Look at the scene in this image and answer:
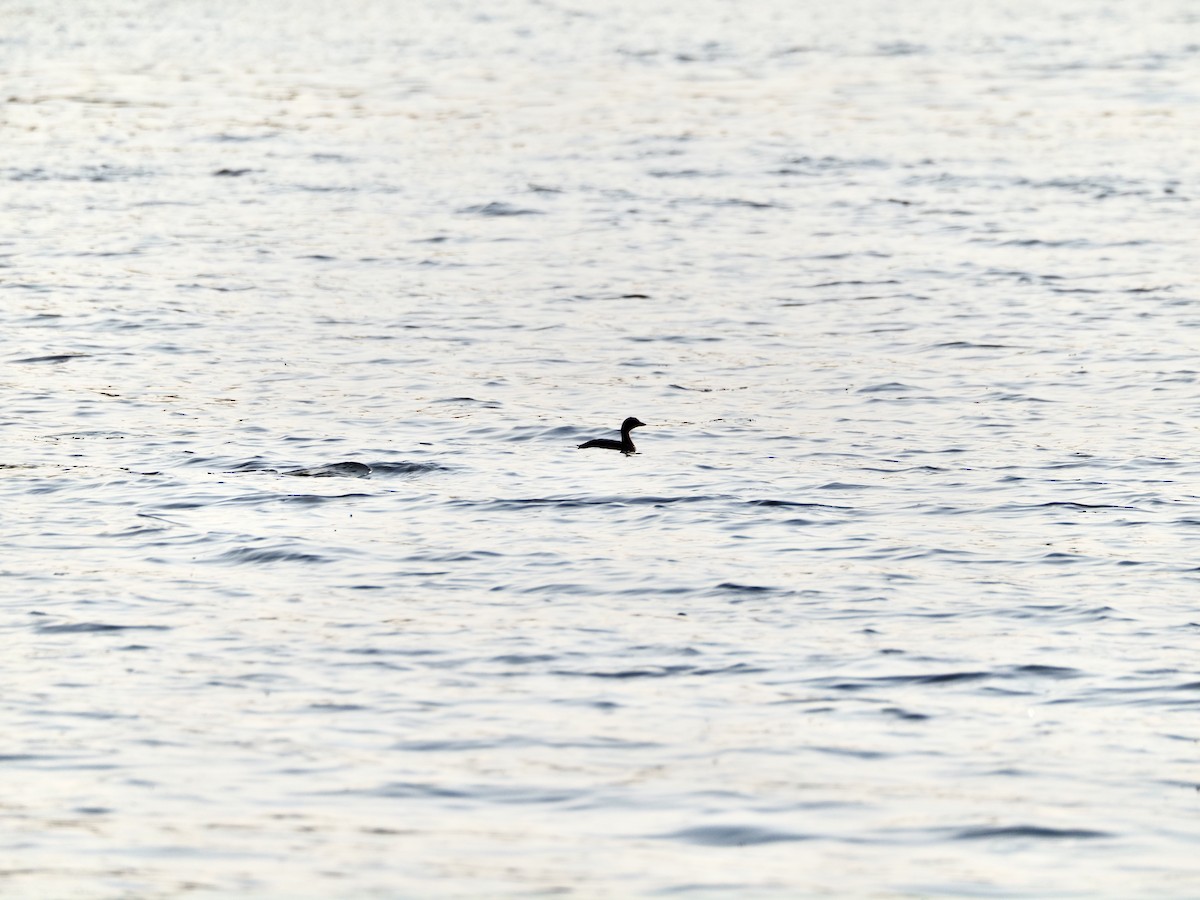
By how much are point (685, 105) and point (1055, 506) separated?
101 feet

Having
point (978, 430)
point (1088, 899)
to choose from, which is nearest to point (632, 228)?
point (978, 430)

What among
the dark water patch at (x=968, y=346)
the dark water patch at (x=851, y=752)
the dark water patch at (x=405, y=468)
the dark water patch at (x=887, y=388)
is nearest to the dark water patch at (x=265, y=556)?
the dark water patch at (x=405, y=468)

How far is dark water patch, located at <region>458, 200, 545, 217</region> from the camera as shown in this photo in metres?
36.2

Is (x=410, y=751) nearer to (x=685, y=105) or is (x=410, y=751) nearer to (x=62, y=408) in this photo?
(x=62, y=408)

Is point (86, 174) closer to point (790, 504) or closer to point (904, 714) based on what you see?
point (790, 504)

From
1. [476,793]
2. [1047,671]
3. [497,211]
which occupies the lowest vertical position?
[476,793]

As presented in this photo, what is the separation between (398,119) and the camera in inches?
1829

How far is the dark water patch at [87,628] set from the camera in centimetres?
1548

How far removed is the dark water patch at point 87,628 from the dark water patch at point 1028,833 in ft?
21.6

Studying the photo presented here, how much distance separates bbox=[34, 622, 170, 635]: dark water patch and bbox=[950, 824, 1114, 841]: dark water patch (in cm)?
658

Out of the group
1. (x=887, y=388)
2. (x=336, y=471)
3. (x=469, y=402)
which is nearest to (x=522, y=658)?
(x=336, y=471)

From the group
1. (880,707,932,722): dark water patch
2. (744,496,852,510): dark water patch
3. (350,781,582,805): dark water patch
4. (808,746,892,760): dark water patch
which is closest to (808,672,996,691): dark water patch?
(880,707,932,722): dark water patch

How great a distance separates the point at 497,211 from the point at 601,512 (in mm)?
18084

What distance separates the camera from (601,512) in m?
19.1
